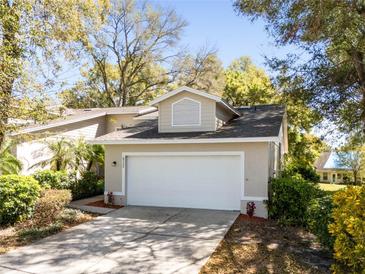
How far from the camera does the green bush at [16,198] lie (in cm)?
982

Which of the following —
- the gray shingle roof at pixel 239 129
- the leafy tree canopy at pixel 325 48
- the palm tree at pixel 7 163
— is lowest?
the palm tree at pixel 7 163

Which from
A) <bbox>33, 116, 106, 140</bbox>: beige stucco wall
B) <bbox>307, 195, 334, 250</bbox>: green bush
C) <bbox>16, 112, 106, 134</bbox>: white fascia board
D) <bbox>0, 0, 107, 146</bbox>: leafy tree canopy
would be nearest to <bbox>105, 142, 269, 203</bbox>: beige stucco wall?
<bbox>307, 195, 334, 250</bbox>: green bush

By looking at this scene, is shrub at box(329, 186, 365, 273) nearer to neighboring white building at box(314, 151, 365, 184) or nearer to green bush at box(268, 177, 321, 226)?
green bush at box(268, 177, 321, 226)

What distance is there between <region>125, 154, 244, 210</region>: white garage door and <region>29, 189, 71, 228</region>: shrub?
11.4 ft

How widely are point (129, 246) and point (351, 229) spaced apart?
5.13m

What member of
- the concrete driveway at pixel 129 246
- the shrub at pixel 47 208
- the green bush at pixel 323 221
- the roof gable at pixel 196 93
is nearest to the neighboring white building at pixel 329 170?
the roof gable at pixel 196 93

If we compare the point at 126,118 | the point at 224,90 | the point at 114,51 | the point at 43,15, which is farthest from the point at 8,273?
the point at 114,51

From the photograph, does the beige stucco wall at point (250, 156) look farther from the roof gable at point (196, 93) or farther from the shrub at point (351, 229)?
the shrub at point (351, 229)

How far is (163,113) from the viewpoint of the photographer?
13.7 m

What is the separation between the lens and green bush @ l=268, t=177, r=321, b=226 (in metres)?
10.3

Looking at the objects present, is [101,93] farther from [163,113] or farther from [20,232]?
[20,232]

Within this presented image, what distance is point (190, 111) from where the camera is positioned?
13.3 meters

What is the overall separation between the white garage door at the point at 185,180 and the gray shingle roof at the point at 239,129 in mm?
829

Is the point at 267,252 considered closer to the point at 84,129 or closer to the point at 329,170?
the point at 84,129
